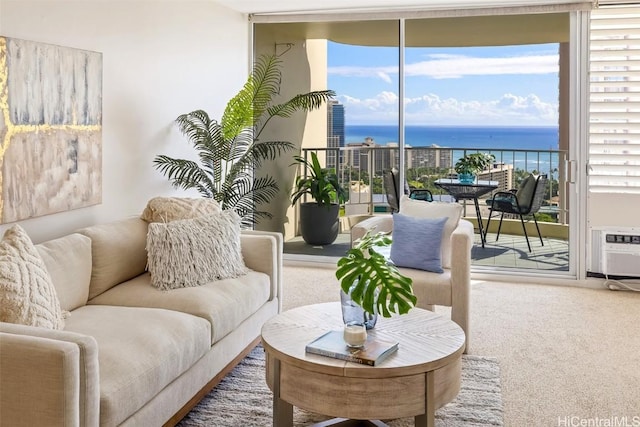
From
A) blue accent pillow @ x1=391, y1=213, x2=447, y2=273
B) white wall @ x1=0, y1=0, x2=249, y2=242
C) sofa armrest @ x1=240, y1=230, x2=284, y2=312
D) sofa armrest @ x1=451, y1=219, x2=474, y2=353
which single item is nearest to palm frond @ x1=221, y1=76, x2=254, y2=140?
white wall @ x1=0, y1=0, x2=249, y2=242

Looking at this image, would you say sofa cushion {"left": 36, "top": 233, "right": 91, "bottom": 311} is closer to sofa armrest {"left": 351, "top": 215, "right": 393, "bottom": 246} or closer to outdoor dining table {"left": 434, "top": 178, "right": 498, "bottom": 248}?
sofa armrest {"left": 351, "top": 215, "right": 393, "bottom": 246}

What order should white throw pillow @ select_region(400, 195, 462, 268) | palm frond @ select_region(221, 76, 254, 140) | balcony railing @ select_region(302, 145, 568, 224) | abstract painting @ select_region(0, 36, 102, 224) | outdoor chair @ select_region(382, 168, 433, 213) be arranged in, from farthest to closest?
outdoor chair @ select_region(382, 168, 433, 213) < balcony railing @ select_region(302, 145, 568, 224) < palm frond @ select_region(221, 76, 254, 140) < white throw pillow @ select_region(400, 195, 462, 268) < abstract painting @ select_region(0, 36, 102, 224)

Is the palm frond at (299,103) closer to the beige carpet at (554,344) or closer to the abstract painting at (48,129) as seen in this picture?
the beige carpet at (554,344)

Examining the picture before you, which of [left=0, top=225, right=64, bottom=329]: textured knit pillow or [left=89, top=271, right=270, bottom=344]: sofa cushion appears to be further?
[left=89, top=271, right=270, bottom=344]: sofa cushion

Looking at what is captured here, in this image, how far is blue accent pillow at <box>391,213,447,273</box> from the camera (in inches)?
146

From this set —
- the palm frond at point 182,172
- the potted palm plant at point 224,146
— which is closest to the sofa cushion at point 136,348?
the palm frond at point 182,172

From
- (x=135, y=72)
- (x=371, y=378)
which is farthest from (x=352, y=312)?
(x=135, y=72)

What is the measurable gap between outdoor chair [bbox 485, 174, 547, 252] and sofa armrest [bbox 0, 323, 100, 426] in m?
4.48

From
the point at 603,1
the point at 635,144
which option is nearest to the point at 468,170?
the point at 635,144

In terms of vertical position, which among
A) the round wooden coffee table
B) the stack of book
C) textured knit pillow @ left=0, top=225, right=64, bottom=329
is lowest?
the round wooden coffee table

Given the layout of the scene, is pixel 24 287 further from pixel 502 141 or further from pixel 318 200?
pixel 502 141

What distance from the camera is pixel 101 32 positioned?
3707mm

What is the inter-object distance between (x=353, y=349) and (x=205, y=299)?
953 millimetres

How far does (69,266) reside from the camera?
111 inches
